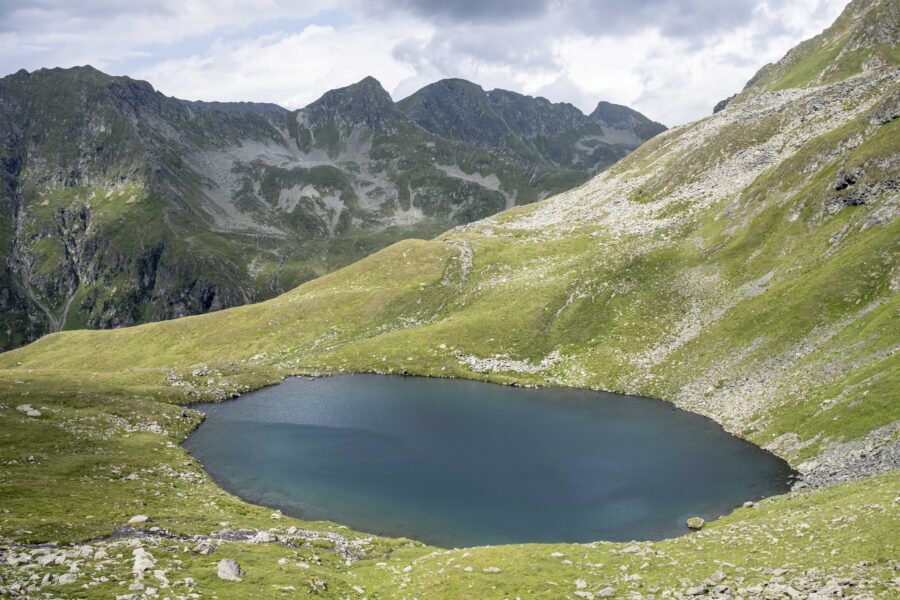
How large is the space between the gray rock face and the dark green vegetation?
0.71 m

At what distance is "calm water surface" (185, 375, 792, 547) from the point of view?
54594 millimetres

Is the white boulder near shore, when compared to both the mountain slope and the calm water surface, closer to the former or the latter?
the calm water surface

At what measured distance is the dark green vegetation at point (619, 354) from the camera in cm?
3375

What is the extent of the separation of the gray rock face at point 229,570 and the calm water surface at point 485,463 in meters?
21.7

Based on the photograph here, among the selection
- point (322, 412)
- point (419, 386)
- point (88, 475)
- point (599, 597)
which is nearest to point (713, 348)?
point (419, 386)

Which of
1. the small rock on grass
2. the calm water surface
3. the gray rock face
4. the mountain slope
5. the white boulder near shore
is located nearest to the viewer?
the gray rock face

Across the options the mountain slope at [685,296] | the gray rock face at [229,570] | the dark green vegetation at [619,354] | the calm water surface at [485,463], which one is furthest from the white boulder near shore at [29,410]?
the gray rock face at [229,570]

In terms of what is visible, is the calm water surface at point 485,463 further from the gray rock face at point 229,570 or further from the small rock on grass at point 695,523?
the gray rock face at point 229,570

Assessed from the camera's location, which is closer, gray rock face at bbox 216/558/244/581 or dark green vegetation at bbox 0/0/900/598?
gray rock face at bbox 216/558/244/581

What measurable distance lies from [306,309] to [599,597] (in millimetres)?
124193

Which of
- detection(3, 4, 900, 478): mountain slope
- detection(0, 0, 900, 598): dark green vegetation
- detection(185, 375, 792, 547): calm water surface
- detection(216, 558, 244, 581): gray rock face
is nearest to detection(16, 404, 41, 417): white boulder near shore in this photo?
detection(0, 0, 900, 598): dark green vegetation

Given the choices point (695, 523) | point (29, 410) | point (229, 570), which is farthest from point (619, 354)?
point (29, 410)

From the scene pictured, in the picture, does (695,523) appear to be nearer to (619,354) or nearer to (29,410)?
(619,354)

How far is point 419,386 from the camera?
104 metres
